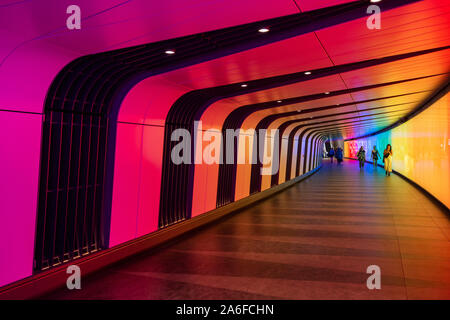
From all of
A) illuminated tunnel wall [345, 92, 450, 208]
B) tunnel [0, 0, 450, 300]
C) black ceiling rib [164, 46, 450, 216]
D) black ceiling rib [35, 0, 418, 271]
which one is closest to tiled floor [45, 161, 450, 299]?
tunnel [0, 0, 450, 300]

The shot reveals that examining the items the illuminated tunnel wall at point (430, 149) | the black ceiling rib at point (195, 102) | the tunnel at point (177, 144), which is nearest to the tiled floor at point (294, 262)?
the tunnel at point (177, 144)

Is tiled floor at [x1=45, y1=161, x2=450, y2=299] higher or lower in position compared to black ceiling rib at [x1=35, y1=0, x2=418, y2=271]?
lower

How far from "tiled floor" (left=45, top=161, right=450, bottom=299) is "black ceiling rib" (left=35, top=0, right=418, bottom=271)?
753 mm

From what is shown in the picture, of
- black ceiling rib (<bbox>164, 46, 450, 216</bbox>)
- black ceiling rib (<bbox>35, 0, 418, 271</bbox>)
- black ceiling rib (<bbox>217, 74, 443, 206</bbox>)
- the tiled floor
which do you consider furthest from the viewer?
black ceiling rib (<bbox>217, 74, 443, 206</bbox>)

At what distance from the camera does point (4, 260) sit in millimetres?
4254

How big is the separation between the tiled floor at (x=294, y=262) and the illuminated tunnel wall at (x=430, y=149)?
1686 mm

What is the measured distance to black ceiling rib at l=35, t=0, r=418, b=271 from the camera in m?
4.78

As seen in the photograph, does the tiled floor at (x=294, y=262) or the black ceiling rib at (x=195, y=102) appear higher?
the black ceiling rib at (x=195, y=102)

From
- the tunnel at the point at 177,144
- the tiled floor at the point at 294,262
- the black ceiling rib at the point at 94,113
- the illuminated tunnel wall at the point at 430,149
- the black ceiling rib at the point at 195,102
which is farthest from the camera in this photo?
the illuminated tunnel wall at the point at 430,149

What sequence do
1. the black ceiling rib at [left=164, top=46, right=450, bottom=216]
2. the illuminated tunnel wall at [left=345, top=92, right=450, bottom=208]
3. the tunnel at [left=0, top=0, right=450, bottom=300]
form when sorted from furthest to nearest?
1. the illuminated tunnel wall at [left=345, top=92, right=450, bottom=208]
2. the black ceiling rib at [left=164, top=46, right=450, bottom=216]
3. the tunnel at [left=0, top=0, right=450, bottom=300]

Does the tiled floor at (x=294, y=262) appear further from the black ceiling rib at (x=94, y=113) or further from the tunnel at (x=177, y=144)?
the black ceiling rib at (x=94, y=113)

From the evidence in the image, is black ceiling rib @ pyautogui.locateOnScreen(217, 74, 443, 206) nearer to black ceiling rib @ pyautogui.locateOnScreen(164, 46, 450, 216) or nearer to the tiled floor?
the tiled floor

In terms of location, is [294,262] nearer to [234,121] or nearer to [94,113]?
[94,113]

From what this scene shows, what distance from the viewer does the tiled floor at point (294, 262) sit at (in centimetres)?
467
